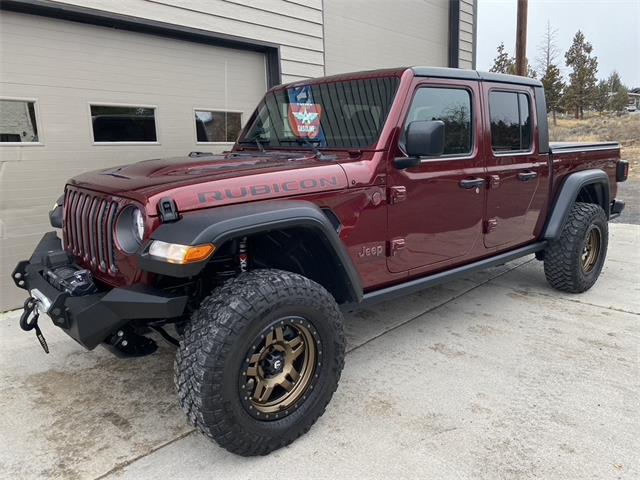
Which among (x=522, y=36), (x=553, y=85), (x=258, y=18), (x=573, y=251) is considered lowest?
(x=573, y=251)

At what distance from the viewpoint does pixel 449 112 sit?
3.35 m

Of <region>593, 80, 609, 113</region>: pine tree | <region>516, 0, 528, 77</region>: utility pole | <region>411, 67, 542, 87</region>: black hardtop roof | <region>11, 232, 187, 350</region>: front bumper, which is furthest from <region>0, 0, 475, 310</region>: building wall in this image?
<region>593, 80, 609, 113</region>: pine tree

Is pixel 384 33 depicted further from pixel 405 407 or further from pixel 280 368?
pixel 280 368

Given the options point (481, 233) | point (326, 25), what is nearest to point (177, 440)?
point (481, 233)

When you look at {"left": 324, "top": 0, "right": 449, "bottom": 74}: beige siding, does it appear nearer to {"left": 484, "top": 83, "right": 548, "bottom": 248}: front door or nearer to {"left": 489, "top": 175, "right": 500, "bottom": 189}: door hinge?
{"left": 484, "top": 83, "right": 548, "bottom": 248}: front door

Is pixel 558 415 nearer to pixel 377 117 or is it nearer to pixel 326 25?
pixel 377 117

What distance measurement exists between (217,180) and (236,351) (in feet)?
2.59

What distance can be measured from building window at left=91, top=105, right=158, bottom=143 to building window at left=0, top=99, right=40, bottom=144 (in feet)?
1.74

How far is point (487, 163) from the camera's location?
3576 millimetres

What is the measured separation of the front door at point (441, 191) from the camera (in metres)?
3.02

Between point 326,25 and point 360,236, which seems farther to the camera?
point 326,25

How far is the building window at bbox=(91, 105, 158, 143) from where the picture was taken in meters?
4.86

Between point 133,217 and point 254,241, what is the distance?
0.64m

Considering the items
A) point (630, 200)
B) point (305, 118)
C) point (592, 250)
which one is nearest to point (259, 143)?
point (305, 118)
